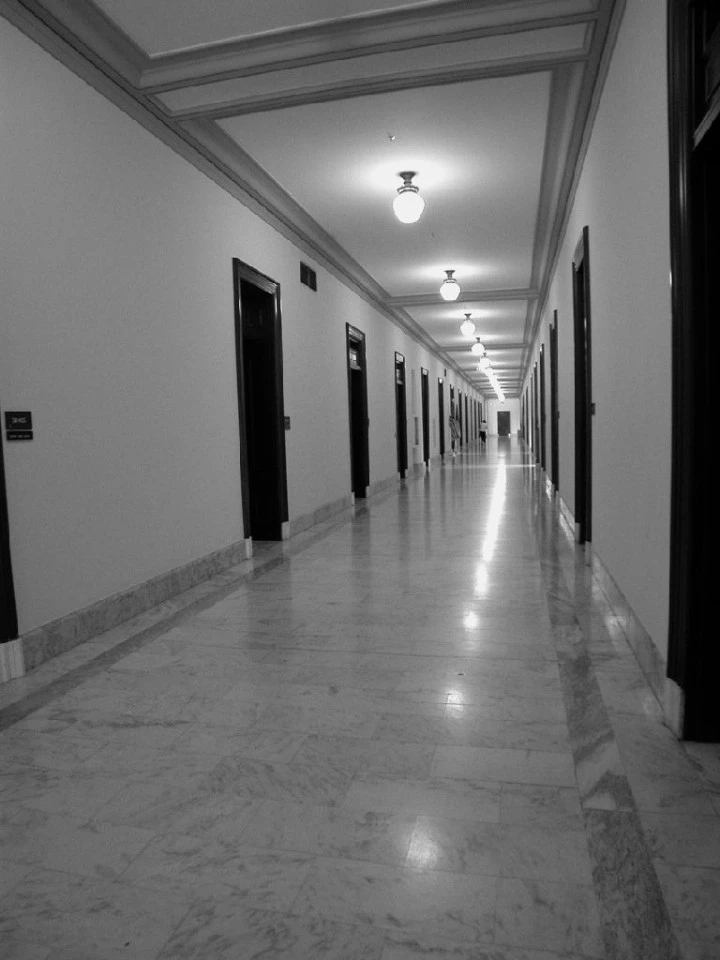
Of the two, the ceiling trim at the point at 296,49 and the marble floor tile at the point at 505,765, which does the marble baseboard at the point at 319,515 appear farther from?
the marble floor tile at the point at 505,765

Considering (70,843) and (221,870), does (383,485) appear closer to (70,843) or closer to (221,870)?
(70,843)

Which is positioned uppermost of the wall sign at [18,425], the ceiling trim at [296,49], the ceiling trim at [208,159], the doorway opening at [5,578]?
the ceiling trim at [296,49]

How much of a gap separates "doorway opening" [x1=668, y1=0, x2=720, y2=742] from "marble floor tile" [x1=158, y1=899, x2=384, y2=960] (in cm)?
154

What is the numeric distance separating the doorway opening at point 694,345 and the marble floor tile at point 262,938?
154 centimetres

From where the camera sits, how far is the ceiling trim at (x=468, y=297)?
12914mm

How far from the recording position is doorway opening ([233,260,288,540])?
24.3 ft

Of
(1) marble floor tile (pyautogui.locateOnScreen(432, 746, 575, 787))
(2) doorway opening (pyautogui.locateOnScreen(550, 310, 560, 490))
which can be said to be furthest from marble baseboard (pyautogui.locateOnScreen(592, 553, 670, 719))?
(2) doorway opening (pyautogui.locateOnScreen(550, 310, 560, 490))

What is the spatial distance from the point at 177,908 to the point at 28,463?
2.55 m

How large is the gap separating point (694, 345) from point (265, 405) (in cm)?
536

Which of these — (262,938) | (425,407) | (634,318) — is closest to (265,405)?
(634,318)

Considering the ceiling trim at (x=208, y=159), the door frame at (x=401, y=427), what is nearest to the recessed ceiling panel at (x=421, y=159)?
the ceiling trim at (x=208, y=159)

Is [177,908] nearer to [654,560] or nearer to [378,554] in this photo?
[654,560]

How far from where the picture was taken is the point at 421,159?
6449 mm

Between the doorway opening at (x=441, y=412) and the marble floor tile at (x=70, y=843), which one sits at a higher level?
the doorway opening at (x=441, y=412)
